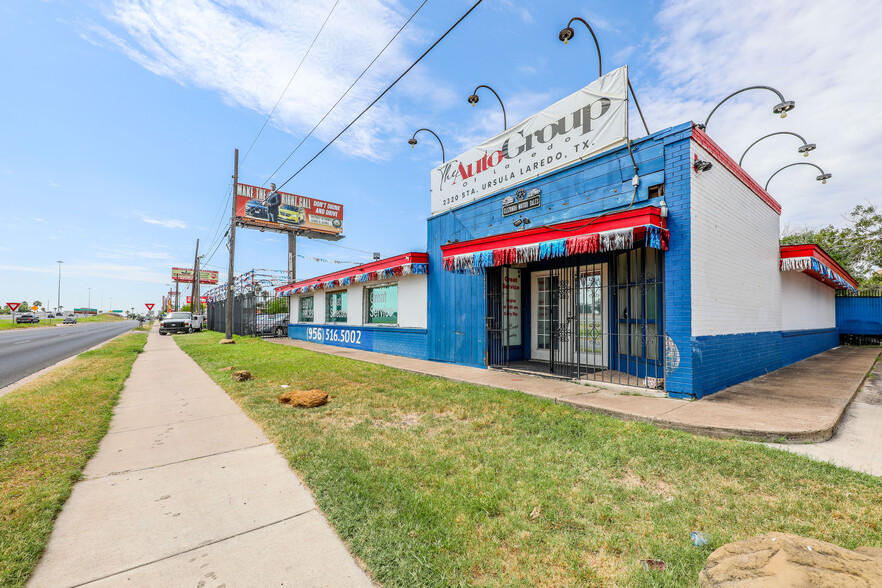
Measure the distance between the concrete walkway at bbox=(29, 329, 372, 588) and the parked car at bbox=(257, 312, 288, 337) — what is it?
60.1ft

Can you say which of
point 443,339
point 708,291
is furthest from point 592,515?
point 443,339

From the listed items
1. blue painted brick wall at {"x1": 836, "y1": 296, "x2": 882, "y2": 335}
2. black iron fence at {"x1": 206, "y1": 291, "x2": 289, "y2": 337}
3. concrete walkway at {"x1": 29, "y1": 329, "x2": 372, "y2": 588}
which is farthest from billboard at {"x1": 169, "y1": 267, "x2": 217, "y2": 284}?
blue painted brick wall at {"x1": 836, "y1": 296, "x2": 882, "y2": 335}

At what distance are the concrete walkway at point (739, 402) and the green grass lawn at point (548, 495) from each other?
347 millimetres

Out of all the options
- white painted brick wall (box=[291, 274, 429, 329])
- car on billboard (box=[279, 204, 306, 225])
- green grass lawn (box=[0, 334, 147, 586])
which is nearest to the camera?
green grass lawn (box=[0, 334, 147, 586])

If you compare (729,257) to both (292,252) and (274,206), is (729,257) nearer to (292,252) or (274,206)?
(292,252)

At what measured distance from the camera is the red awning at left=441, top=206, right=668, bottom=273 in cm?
553

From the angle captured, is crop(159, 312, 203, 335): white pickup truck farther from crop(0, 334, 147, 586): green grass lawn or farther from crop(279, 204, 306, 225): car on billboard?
crop(0, 334, 147, 586): green grass lawn

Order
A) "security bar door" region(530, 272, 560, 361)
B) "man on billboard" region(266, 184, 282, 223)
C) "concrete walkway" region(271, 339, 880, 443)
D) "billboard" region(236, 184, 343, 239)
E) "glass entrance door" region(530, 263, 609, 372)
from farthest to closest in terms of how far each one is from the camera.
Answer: "man on billboard" region(266, 184, 282, 223) < "billboard" region(236, 184, 343, 239) < "security bar door" region(530, 272, 560, 361) < "glass entrance door" region(530, 263, 609, 372) < "concrete walkway" region(271, 339, 880, 443)

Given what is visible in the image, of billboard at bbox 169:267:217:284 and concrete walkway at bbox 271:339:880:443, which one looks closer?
concrete walkway at bbox 271:339:880:443

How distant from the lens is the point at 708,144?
238 inches

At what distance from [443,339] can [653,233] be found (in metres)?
5.87

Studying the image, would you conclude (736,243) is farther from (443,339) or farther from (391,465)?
(391,465)

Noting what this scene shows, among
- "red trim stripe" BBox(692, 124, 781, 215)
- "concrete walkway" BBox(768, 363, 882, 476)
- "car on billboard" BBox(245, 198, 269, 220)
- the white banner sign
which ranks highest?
"car on billboard" BBox(245, 198, 269, 220)

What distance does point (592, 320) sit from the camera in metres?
8.05
